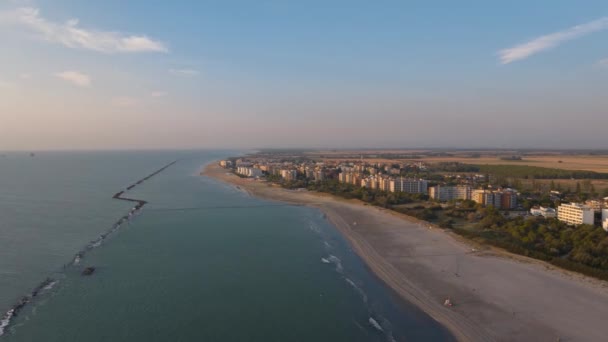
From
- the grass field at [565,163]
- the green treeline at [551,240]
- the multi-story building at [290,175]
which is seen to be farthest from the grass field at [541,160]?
the green treeline at [551,240]

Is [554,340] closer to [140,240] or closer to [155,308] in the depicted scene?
[155,308]

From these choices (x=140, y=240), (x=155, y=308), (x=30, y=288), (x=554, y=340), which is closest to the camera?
(x=554, y=340)

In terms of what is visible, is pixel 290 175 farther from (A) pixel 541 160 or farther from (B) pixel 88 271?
(A) pixel 541 160

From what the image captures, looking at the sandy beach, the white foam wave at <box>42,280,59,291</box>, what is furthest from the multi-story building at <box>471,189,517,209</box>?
the white foam wave at <box>42,280,59,291</box>

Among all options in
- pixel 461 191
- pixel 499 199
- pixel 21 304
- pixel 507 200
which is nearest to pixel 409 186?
pixel 461 191

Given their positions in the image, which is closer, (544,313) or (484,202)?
(544,313)

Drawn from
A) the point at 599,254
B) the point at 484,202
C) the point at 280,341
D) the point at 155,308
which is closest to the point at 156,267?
the point at 155,308

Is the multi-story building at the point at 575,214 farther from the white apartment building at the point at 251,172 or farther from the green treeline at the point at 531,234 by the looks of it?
the white apartment building at the point at 251,172

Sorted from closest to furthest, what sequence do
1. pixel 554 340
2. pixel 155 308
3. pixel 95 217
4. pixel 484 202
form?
pixel 554 340 < pixel 155 308 < pixel 95 217 < pixel 484 202
